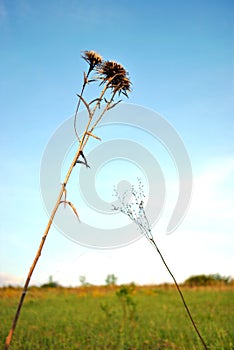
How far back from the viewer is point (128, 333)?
259 inches

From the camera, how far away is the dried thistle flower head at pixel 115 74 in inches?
102

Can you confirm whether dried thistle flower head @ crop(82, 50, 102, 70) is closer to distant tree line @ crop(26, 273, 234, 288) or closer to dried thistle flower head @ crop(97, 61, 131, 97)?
dried thistle flower head @ crop(97, 61, 131, 97)

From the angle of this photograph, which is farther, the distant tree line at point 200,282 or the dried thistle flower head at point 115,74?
the distant tree line at point 200,282

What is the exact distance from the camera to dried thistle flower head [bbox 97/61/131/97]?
2.60m

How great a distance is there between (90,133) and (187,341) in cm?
471

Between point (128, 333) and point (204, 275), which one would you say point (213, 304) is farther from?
point (204, 275)

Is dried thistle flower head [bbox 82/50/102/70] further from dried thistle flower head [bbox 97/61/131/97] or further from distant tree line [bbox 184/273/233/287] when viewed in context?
distant tree line [bbox 184/273/233/287]

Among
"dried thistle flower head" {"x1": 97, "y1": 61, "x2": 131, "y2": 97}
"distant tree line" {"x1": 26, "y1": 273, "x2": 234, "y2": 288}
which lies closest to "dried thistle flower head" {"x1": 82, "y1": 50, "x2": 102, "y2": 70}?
"dried thistle flower head" {"x1": 97, "y1": 61, "x2": 131, "y2": 97}

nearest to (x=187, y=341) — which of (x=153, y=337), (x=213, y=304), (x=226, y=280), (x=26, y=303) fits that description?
(x=153, y=337)

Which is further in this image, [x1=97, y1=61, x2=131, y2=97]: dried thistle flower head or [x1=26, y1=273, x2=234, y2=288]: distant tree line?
[x1=26, y1=273, x2=234, y2=288]: distant tree line

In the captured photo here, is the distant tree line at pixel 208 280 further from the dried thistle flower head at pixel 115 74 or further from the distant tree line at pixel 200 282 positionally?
the dried thistle flower head at pixel 115 74

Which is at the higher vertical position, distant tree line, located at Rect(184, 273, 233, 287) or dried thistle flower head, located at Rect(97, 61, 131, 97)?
distant tree line, located at Rect(184, 273, 233, 287)

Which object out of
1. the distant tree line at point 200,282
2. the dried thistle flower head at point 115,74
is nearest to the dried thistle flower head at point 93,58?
the dried thistle flower head at point 115,74

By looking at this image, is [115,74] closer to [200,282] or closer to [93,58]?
[93,58]
